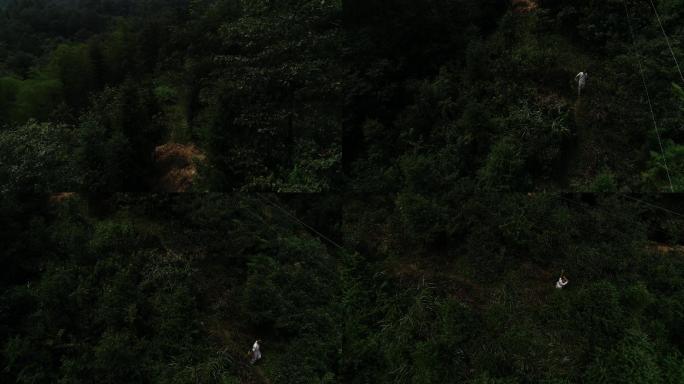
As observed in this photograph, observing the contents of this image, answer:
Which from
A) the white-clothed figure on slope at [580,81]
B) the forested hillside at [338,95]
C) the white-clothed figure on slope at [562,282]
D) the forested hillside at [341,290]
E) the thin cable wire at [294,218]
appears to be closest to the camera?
the forested hillside at [341,290]

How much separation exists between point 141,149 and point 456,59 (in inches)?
199

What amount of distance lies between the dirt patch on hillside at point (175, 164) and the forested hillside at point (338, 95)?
0.03m

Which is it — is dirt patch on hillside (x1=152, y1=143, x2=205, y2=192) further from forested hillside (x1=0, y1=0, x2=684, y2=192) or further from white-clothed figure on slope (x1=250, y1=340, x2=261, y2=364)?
white-clothed figure on slope (x1=250, y1=340, x2=261, y2=364)

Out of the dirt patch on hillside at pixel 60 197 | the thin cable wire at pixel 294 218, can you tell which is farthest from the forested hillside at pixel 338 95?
the thin cable wire at pixel 294 218

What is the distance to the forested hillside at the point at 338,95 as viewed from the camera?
596cm

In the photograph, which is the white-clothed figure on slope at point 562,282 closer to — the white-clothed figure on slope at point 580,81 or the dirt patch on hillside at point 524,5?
the white-clothed figure on slope at point 580,81

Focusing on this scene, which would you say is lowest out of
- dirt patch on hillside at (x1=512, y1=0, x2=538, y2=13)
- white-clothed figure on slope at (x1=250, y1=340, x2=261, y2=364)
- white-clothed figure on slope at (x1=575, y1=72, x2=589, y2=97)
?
white-clothed figure on slope at (x1=250, y1=340, x2=261, y2=364)

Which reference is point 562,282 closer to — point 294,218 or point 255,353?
point 294,218

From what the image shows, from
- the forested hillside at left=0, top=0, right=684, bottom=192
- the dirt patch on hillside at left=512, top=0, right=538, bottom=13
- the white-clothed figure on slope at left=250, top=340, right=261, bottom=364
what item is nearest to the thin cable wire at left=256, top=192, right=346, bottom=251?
the forested hillside at left=0, top=0, right=684, bottom=192

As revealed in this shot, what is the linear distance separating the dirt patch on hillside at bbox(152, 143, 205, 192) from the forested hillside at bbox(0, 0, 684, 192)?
0.03 m

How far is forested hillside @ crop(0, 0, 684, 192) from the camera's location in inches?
235

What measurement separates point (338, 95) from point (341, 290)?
3023 mm

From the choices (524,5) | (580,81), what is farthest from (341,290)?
(524,5)

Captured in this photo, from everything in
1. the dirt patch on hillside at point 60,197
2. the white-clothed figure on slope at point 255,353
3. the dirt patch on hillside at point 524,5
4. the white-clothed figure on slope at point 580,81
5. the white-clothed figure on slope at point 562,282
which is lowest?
the white-clothed figure on slope at point 255,353
